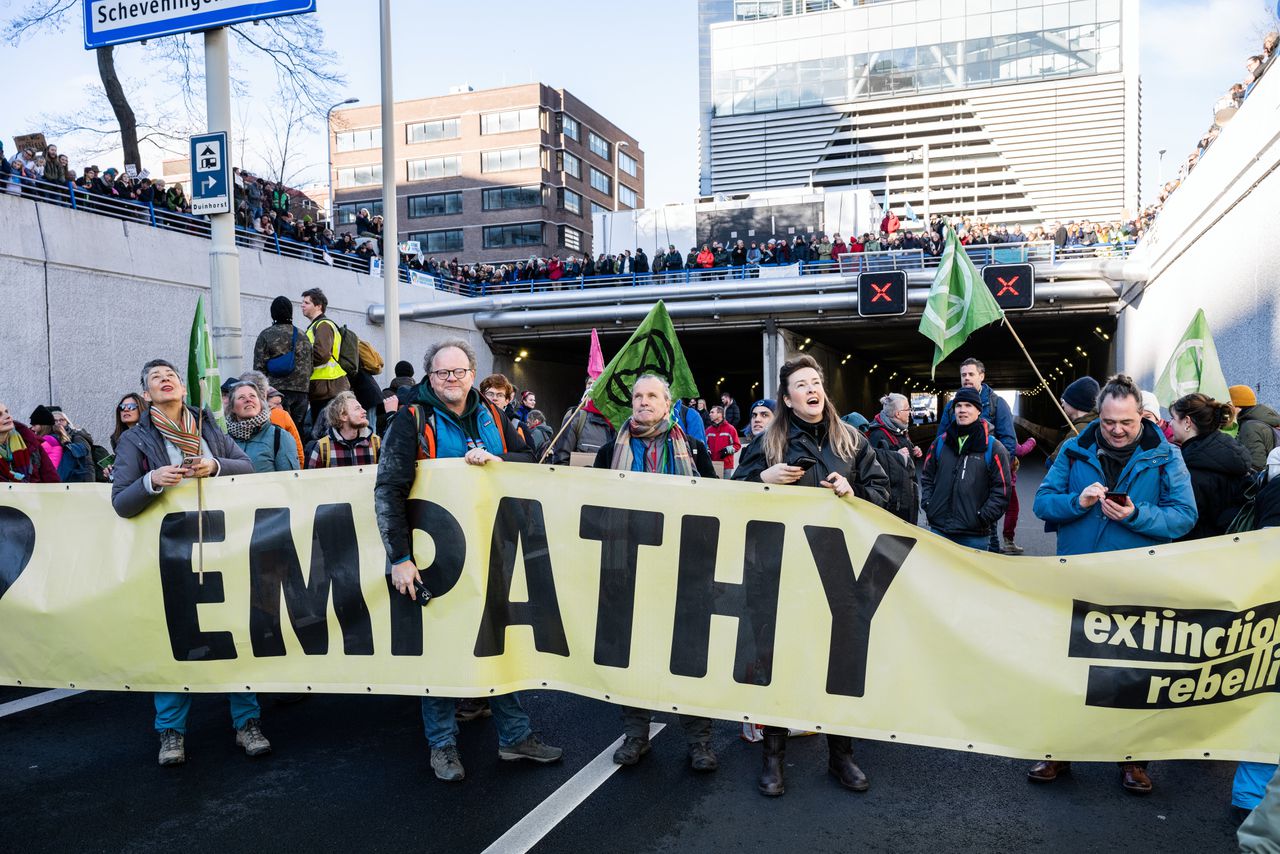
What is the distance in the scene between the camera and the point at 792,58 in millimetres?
129000

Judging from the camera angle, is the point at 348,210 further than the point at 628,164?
No

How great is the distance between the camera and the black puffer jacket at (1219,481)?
4633mm

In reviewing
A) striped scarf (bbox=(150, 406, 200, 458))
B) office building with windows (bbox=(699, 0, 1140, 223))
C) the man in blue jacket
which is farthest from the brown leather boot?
office building with windows (bbox=(699, 0, 1140, 223))

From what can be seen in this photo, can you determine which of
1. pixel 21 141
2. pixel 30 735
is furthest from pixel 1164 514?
pixel 21 141

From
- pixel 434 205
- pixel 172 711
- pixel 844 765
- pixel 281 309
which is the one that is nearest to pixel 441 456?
pixel 172 711

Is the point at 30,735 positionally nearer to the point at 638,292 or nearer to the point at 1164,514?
the point at 1164,514

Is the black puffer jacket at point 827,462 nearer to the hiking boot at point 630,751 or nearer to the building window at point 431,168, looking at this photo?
the hiking boot at point 630,751

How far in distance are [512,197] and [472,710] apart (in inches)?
2562

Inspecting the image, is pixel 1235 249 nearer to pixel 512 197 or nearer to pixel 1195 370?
pixel 1195 370

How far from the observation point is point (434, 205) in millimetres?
69062

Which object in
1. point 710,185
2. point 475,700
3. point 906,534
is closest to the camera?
point 906,534

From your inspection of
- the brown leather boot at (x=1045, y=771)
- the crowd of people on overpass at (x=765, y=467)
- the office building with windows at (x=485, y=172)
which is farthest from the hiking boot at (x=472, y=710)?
the office building with windows at (x=485, y=172)

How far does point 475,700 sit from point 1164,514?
3.73m

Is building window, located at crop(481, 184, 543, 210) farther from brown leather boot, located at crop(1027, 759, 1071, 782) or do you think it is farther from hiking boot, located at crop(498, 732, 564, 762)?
brown leather boot, located at crop(1027, 759, 1071, 782)
